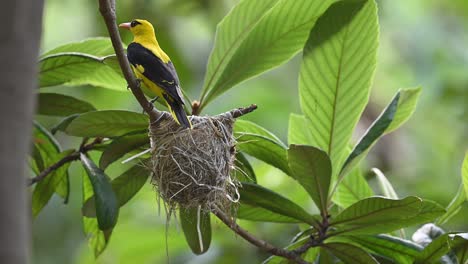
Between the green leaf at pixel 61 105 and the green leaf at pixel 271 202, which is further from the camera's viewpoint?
the green leaf at pixel 61 105

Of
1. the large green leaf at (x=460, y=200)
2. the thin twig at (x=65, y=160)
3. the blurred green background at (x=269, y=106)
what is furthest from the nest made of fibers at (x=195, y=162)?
the blurred green background at (x=269, y=106)

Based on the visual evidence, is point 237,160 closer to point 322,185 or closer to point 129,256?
point 322,185

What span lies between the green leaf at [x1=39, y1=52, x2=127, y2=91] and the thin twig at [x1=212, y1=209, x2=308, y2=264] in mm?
574

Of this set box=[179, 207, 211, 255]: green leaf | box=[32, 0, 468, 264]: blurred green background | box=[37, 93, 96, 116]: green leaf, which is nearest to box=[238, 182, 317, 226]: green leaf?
box=[179, 207, 211, 255]: green leaf

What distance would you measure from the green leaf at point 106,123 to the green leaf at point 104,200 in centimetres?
13

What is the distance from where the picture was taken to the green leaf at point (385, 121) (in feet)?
8.55

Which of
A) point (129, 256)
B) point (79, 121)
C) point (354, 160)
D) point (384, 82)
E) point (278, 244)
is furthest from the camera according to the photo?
point (384, 82)

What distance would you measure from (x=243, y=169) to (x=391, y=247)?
21.2 inches

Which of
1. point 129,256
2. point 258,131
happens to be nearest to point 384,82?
point 129,256

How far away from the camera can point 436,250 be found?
8.34 ft

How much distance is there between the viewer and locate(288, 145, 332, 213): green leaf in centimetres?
243

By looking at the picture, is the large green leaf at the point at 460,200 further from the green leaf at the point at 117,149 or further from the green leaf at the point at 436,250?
the green leaf at the point at 117,149

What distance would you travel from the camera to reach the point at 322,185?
2.59 m

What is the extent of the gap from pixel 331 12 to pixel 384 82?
17.8 feet
